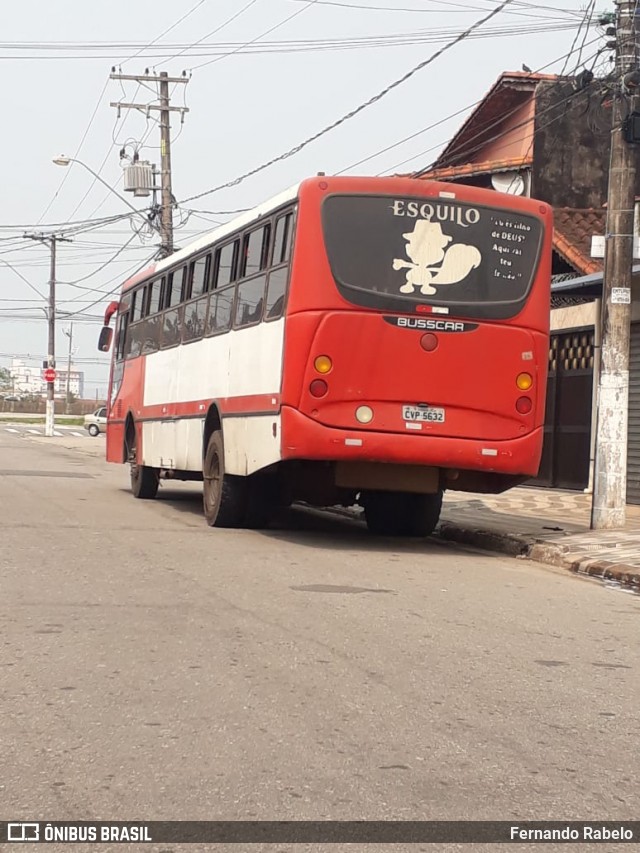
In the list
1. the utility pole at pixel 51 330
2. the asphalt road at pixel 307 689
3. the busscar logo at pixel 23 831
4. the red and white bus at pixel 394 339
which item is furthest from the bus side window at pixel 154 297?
the utility pole at pixel 51 330

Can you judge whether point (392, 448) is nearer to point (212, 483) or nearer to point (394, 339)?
point (394, 339)

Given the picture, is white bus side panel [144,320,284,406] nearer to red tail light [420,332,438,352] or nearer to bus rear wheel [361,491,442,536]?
red tail light [420,332,438,352]

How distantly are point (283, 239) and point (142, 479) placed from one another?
7.39 metres

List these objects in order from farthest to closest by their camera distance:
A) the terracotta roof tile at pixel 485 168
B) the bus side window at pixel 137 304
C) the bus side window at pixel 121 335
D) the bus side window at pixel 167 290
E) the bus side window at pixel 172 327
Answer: the terracotta roof tile at pixel 485 168, the bus side window at pixel 121 335, the bus side window at pixel 137 304, the bus side window at pixel 167 290, the bus side window at pixel 172 327

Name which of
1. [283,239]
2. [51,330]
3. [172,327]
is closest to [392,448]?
[283,239]

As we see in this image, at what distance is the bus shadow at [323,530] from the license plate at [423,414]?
1.54 meters

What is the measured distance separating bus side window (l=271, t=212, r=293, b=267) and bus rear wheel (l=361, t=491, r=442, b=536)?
3.28m

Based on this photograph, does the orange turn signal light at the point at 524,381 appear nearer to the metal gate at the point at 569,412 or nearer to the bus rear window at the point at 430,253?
the bus rear window at the point at 430,253

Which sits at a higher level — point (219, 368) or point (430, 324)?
point (430, 324)

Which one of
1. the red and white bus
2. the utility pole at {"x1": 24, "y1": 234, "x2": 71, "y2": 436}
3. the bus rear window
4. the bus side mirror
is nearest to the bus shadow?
the red and white bus

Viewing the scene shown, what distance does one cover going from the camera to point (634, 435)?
1905 cm

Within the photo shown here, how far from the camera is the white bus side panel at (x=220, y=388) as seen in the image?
12.7m

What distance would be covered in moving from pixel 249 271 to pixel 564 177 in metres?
15.2

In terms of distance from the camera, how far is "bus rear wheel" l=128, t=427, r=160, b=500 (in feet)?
62.4
